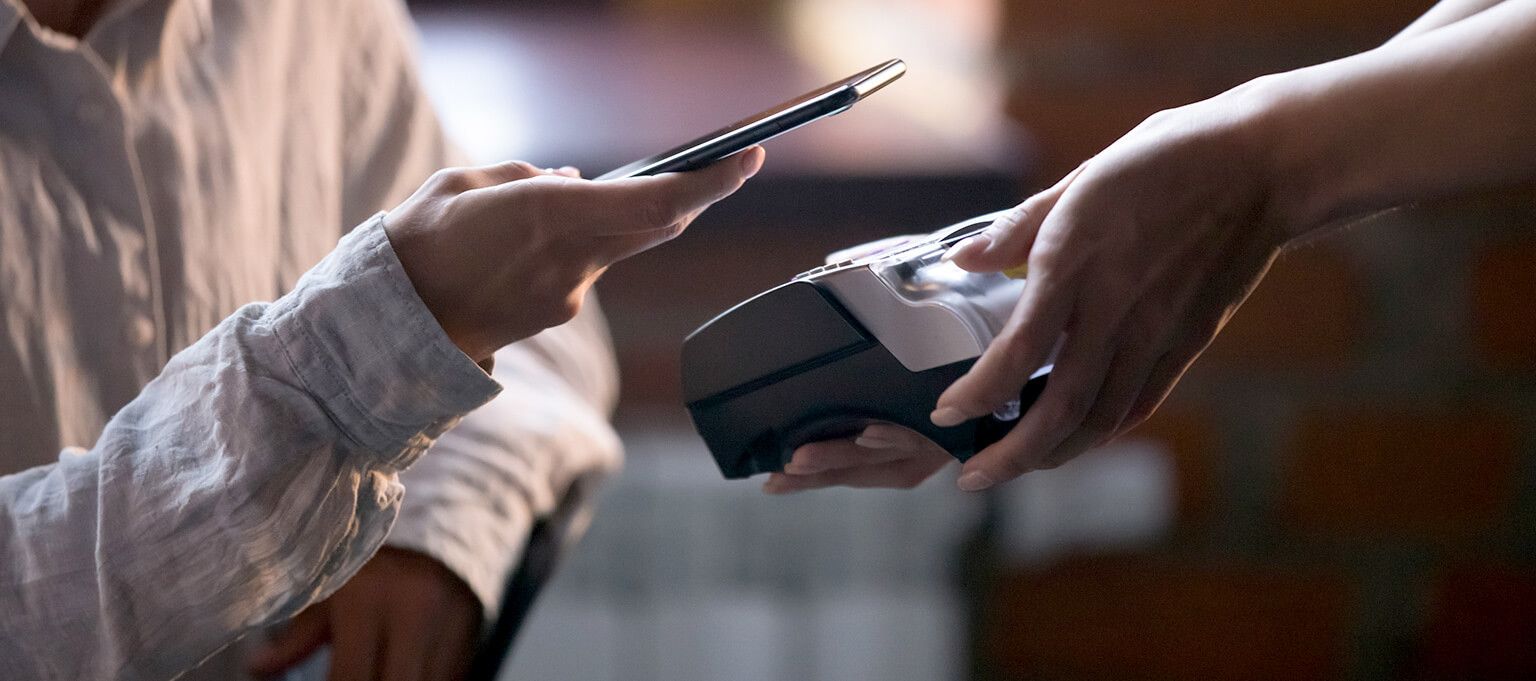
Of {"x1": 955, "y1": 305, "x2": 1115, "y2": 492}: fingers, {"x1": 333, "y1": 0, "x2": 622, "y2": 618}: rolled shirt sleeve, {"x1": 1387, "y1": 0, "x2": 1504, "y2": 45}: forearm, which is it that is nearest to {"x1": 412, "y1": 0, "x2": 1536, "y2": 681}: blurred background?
{"x1": 333, "y1": 0, "x2": 622, "y2": 618}: rolled shirt sleeve

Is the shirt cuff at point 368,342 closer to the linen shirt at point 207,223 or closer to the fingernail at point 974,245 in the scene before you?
the linen shirt at point 207,223

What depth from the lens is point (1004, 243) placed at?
41cm

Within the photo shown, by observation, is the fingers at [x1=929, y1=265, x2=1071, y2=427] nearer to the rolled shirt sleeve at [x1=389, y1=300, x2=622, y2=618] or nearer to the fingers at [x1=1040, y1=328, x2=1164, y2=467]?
the fingers at [x1=1040, y1=328, x2=1164, y2=467]

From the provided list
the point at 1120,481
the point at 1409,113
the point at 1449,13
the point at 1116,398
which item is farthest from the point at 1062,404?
the point at 1120,481

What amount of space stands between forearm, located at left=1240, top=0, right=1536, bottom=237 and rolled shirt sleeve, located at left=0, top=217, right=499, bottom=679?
0.82 ft

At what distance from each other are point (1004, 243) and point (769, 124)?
91 millimetres

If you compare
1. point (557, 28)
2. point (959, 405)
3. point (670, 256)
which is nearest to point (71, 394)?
point (959, 405)

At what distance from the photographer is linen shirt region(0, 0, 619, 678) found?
0.45 meters

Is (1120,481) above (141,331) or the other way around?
the other way around

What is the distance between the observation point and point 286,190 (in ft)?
1.89

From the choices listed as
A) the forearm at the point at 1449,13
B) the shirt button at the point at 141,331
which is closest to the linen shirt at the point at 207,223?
the shirt button at the point at 141,331

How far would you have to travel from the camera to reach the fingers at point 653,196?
35cm

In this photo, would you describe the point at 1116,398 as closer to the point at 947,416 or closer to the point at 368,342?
the point at 947,416

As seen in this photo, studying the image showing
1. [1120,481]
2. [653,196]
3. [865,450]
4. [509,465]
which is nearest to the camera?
[653,196]
